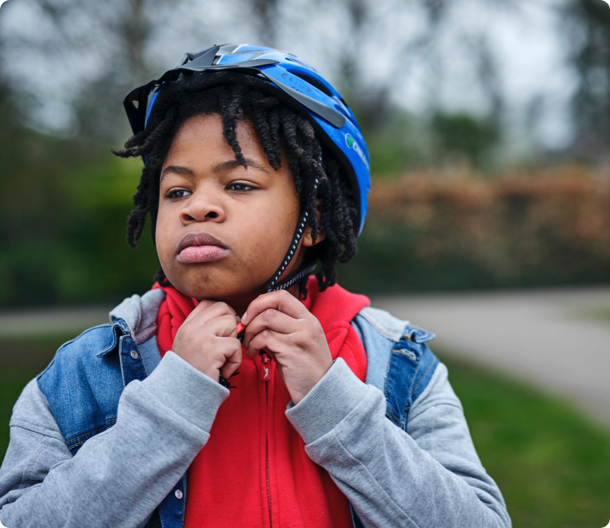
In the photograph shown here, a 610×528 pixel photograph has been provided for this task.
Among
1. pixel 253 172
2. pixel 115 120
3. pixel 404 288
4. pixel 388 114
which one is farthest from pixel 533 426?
pixel 388 114

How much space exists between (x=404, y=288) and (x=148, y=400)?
528 inches

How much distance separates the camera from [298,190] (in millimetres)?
1764

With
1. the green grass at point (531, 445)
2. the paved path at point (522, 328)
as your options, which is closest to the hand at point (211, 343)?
the green grass at point (531, 445)

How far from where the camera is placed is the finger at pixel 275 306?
158cm

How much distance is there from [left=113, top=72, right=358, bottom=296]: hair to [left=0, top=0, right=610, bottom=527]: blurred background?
326cm

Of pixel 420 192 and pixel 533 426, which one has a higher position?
pixel 420 192

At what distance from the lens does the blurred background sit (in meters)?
5.88

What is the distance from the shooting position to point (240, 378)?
1.72 meters

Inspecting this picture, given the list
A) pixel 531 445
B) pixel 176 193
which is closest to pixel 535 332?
pixel 531 445

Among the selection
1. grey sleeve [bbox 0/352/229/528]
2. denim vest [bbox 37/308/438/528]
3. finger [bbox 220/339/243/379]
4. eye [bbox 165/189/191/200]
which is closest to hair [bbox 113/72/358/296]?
eye [bbox 165/189/191/200]

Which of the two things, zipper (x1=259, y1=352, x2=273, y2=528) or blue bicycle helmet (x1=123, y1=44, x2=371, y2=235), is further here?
blue bicycle helmet (x1=123, y1=44, x2=371, y2=235)

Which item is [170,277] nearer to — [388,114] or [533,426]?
[533,426]

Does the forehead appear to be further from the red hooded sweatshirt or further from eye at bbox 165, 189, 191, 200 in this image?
the red hooded sweatshirt

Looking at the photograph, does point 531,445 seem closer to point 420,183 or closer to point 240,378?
point 240,378
